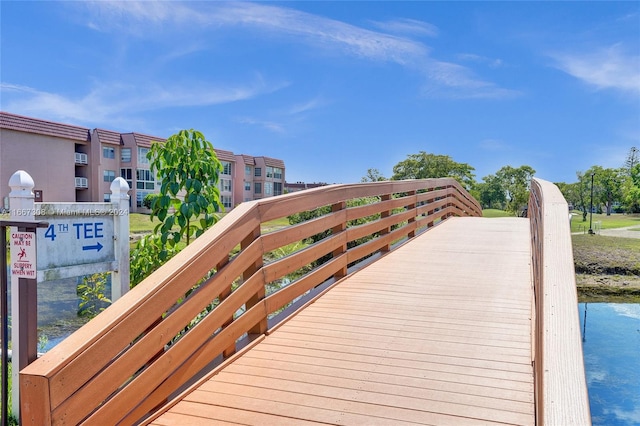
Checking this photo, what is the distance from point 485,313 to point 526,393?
5.23 feet

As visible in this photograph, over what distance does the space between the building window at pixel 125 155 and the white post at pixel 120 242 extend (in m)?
50.0

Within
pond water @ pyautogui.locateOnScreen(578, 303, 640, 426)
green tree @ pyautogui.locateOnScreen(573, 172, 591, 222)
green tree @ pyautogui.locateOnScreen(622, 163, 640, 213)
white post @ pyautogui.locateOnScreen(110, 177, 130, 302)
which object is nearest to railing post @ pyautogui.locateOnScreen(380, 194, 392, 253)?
pond water @ pyautogui.locateOnScreen(578, 303, 640, 426)

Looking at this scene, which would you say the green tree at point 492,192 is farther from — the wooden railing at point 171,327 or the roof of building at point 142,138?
the wooden railing at point 171,327

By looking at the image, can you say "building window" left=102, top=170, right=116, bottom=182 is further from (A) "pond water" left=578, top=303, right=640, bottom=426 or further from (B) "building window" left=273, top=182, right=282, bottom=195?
(A) "pond water" left=578, top=303, right=640, bottom=426

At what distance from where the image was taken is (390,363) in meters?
3.35

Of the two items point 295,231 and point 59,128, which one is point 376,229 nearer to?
point 295,231

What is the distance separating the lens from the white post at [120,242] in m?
4.80

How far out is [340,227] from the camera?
217 inches

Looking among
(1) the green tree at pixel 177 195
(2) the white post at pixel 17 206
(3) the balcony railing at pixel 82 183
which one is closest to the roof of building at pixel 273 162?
(3) the balcony railing at pixel 82 183

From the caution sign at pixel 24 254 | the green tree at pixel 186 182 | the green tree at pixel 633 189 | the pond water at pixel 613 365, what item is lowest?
the pond water at pixel 613 365

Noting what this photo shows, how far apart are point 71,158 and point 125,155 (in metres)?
6.30

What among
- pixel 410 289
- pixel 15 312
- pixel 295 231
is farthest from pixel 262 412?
pixel 410 289

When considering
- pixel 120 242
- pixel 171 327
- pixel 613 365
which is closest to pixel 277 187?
pixel 613 365

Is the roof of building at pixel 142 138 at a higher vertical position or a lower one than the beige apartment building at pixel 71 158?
higher
